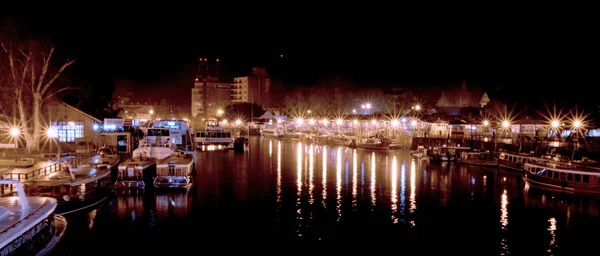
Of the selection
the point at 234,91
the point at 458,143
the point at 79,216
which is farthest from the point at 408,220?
the point at 234,91

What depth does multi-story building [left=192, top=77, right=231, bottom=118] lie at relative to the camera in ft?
350

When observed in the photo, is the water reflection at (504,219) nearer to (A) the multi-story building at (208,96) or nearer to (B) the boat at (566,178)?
(B) the boat at (566,178)

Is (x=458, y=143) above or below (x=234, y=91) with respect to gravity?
below

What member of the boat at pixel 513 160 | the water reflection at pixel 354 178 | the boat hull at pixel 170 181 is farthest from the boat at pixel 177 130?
the boat at pixel 513 160

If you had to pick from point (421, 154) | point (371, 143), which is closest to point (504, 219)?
point (421, 154)

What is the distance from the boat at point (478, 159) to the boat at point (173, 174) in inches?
719

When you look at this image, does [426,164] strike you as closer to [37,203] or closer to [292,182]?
[292,182]

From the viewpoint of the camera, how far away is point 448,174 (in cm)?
2767

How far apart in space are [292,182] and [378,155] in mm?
15194

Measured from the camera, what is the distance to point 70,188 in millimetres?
16734

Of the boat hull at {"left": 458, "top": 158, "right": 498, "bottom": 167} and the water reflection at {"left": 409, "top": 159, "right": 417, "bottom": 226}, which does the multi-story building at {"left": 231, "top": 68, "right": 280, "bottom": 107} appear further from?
the water reflection at {"left": 409, "top": 159, "right": 417, "bottom": 226}

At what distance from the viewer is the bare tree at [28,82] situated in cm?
2678

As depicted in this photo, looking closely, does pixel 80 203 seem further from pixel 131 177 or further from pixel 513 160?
pixel 513 160

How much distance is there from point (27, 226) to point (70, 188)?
6.22m
